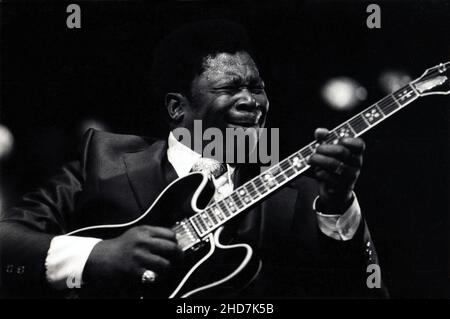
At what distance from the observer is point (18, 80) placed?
10.0 ft

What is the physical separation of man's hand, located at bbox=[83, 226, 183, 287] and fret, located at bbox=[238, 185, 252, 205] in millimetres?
325

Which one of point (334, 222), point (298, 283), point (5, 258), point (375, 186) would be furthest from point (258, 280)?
point (5, 258)

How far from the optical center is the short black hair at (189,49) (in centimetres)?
287

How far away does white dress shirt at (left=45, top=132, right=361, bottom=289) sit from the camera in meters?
2.54

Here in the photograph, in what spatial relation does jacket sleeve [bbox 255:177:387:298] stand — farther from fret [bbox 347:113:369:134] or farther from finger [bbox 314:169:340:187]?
Result: fret [bbox 347:113:369:134]

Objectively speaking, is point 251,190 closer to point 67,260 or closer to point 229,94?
point 229,94

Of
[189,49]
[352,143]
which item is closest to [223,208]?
[352,143]

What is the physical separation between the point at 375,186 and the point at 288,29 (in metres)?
0.89

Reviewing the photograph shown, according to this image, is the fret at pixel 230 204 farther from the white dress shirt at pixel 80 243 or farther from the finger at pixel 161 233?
the finger at pixel 161 233

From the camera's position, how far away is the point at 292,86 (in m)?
2.95

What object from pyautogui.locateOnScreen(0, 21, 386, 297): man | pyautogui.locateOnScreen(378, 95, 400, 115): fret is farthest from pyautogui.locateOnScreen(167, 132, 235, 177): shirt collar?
pyautogui.locateOnScreen(378, 95, 400, 115): fret

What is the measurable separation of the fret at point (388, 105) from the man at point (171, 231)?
24 centimetres

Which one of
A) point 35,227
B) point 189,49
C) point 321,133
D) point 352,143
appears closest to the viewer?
point 352,143

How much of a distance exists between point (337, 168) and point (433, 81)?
1.90 ft
